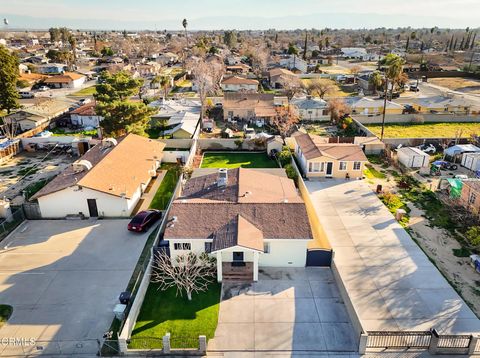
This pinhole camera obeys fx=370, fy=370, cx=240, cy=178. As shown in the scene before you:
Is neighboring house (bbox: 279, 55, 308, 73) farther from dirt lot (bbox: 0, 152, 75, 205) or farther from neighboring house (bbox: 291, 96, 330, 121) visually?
dirt lot (bbox: 0, 152, 75, 205)

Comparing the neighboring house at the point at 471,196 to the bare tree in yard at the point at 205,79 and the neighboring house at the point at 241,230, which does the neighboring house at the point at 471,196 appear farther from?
the bare tree in yard at the point at 205,79

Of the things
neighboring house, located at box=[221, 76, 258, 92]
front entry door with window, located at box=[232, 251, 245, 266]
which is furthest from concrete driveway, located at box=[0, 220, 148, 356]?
neighboring house, located at box=[221, 76, 258, 92]

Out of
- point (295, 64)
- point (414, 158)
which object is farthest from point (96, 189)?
point (295, 64)

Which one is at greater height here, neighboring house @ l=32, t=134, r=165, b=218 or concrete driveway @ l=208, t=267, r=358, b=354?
neighboring house @ l=32, t=134, r=165, b=218

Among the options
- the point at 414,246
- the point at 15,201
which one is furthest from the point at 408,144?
the point at 15,201

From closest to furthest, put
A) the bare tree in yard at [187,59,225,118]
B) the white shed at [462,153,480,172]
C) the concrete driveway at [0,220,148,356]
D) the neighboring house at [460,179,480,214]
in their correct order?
1. the concrete driveway at [0,220,148,356]
2. the neighboring house at [460,179,480,214]
3. the white shed at [462,153,480,172]
4. the bare tree in yard at [187,59,225,118]

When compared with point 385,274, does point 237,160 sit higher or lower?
higher

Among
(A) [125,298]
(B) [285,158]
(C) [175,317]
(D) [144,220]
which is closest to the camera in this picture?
(C) [175,317]

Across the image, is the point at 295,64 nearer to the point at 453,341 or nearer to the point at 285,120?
the point at 285,120
